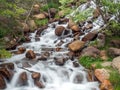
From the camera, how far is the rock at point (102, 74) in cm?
1175

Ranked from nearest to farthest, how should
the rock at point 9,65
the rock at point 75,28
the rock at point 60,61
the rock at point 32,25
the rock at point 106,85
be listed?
the rock at point 106,85
the rock at point 9,65
the rock at point 60,61
the rock at point 75,28
the rock at point 32,25

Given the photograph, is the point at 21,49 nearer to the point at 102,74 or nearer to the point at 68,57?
the point at 68,57

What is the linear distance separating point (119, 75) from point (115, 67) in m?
0.63

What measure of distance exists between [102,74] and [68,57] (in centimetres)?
293

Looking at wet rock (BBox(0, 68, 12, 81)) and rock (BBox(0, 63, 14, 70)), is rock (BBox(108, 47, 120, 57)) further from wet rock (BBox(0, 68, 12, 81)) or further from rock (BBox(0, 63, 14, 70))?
wet rock (BBox(0, 68, 12, 81))

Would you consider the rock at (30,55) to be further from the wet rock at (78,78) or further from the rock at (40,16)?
the rock at (40,16)

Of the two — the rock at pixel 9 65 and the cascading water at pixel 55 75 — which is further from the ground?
the rock at pixel 9 65

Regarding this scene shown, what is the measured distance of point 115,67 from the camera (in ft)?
40.4

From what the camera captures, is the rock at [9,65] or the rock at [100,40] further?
the rock at [100,40]

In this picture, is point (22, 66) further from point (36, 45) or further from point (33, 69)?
point (36, 45)

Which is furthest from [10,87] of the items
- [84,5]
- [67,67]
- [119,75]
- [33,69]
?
[84,5]

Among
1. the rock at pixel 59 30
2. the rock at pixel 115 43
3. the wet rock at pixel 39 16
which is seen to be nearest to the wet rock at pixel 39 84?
the rock at pixel 115 43

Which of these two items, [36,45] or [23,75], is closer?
[23,75]

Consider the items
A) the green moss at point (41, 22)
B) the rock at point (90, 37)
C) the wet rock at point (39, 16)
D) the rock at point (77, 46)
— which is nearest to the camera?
the rock at point (77, 46)
